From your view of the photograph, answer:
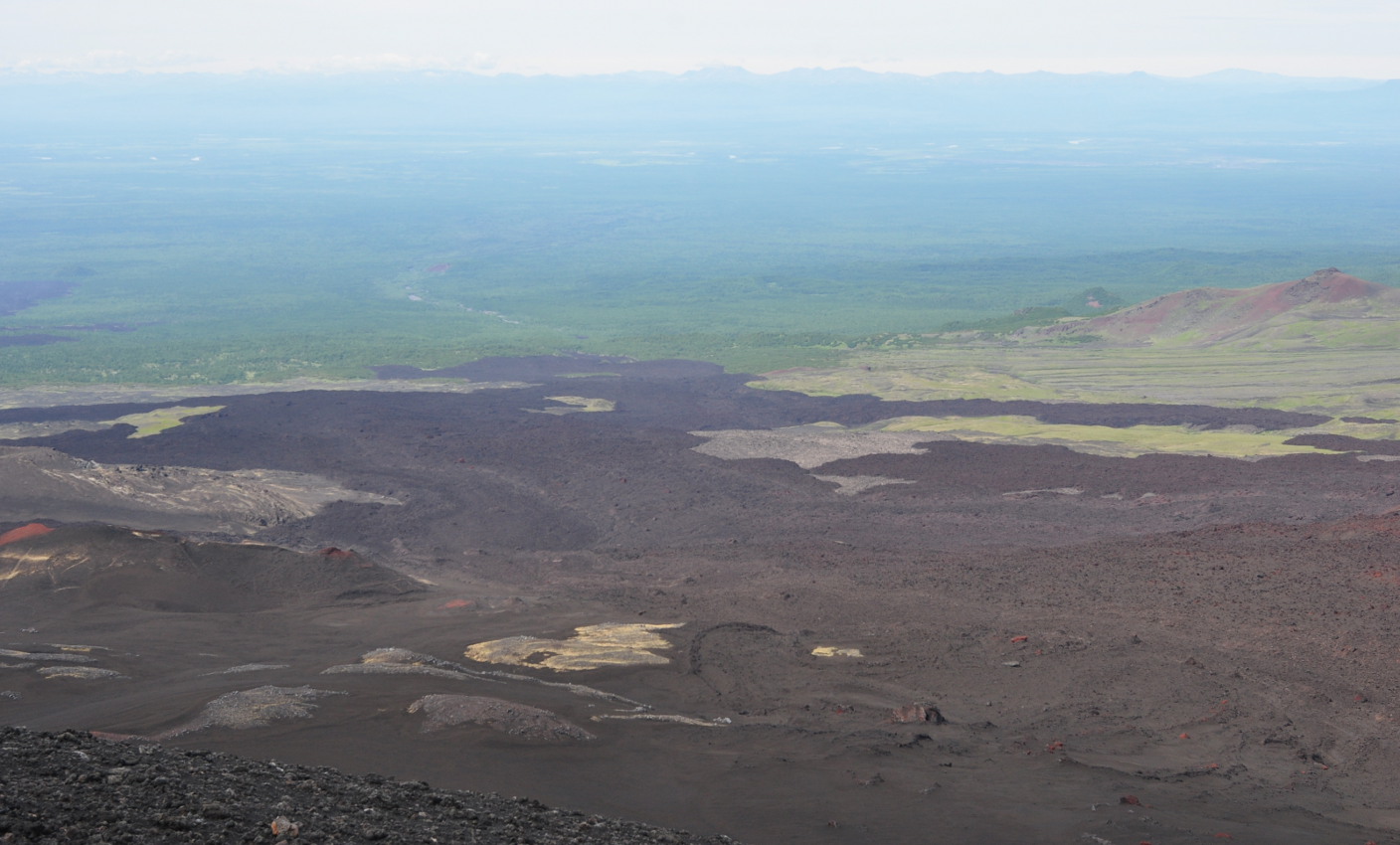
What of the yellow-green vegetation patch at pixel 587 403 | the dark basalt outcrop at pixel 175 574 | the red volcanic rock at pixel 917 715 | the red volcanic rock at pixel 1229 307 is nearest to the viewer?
the red volcanic rock at pixel 917 715

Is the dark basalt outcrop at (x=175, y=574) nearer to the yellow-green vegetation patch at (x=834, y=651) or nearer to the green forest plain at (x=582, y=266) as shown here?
the yellow-green vegetation patch at (x=834, y=651)

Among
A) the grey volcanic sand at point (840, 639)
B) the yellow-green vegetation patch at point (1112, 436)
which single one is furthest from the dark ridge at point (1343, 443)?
the grey volcanic sand at point (840, 639)

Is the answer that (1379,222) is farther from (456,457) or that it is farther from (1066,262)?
(456,457)

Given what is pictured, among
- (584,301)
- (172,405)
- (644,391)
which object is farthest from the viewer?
(584,301)

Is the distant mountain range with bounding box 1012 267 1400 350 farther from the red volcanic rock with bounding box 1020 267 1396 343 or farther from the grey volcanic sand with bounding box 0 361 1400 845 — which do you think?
the grey volcanic sand with bounding box 0 361 1400 845

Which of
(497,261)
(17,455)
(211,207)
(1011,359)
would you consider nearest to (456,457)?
(17,455)

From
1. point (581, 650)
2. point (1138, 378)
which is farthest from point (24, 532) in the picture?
point (1138, 378)
